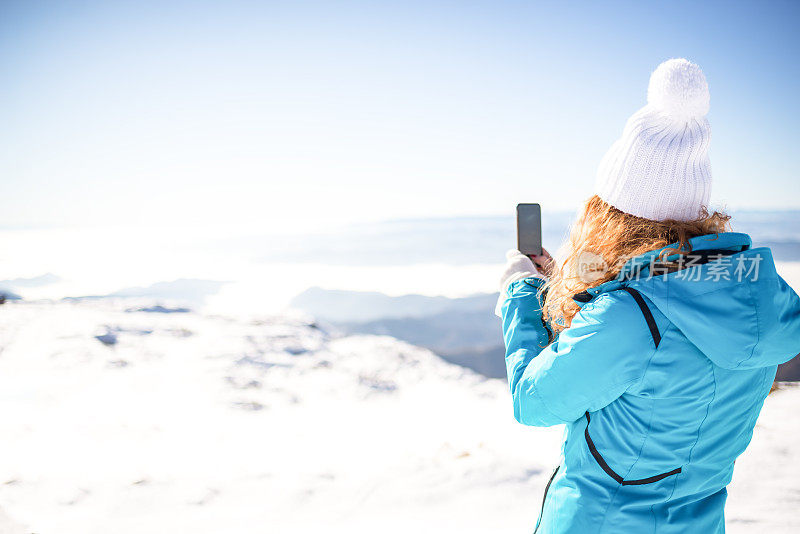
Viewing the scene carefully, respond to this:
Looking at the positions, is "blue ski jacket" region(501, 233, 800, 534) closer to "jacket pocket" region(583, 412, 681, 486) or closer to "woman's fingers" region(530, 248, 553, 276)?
"jacket pocket" region(583, 412, 681, 486)

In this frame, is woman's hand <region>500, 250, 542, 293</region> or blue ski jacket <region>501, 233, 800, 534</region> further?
woman's hand <region>500, 250, 542, 293</region>

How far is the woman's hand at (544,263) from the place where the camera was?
1.39 metres

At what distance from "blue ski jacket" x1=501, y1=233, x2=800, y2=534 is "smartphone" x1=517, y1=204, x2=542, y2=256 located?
1.24ft

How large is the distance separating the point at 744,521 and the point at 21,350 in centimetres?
669

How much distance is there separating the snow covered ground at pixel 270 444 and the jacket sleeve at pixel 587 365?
188cm

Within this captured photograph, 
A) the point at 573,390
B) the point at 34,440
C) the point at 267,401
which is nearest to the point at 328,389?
the point at 267,401

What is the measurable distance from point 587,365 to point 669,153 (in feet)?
1.63

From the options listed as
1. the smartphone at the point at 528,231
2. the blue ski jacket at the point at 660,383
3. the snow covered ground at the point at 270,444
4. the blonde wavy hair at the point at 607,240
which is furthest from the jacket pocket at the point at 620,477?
the snow covered ground at the point at 270,444

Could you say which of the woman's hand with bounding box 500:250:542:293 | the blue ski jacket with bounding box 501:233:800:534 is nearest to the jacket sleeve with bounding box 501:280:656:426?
the blue ski jacket with bounding box 501:233:800:534

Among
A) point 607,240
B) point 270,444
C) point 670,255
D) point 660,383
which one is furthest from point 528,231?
point 270,444

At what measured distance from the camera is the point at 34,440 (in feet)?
10.8

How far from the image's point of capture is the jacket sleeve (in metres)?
0.85

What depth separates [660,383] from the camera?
2.90 feet

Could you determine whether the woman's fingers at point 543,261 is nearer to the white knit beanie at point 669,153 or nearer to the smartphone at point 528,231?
the smartphone at point 528,231
